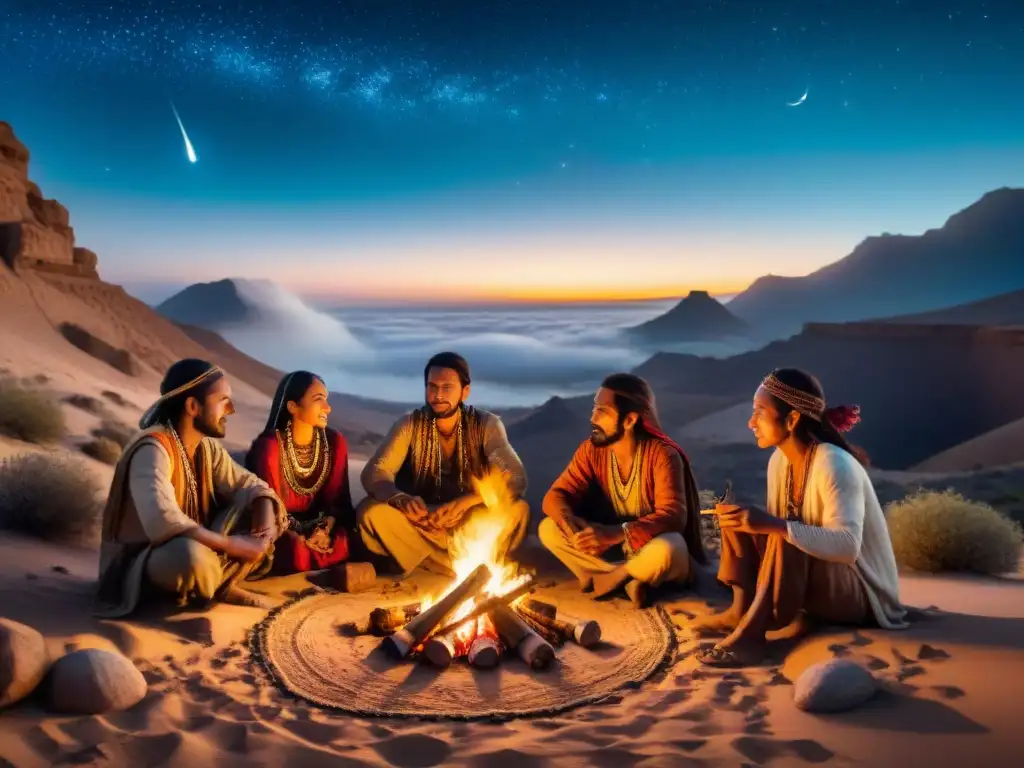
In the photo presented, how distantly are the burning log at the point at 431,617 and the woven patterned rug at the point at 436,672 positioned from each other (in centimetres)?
8

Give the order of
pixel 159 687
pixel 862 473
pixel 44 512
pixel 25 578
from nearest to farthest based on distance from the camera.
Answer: pixel 159 687 < pixel 862 473 < pixel 25 578 < pixel 44 512

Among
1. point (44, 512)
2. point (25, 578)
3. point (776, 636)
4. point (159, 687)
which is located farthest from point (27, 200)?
point (776, 636)

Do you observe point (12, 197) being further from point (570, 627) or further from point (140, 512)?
point (570, 627)

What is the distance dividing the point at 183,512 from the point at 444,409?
206 centimetres

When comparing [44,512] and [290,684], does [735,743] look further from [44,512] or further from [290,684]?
[44,512]

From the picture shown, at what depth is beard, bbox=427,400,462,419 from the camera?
21.1 ft

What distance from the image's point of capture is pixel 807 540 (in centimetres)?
448

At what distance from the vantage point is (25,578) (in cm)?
561

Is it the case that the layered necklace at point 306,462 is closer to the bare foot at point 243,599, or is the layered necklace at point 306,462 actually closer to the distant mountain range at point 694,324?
the bare foot at point 243,599

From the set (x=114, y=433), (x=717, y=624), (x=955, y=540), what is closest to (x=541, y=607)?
(x=717, y=624)

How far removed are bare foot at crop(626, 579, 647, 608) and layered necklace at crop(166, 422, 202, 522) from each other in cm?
297

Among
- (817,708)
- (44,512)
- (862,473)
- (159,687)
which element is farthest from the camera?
(44,512)

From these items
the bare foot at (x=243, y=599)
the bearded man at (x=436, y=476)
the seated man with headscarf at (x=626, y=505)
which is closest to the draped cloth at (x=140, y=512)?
the bare foot at (x=243, y=599)

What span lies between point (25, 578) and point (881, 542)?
18.0 feet
